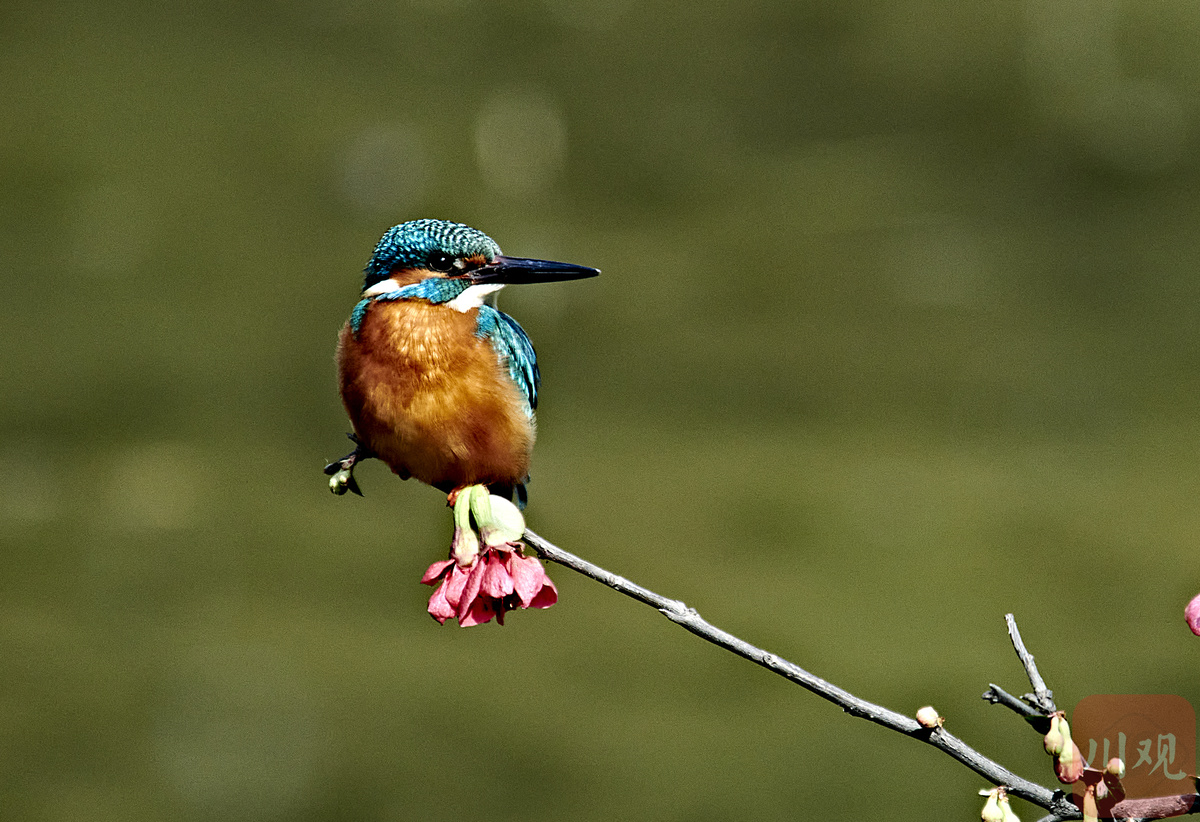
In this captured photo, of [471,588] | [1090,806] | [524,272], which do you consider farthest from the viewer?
[524,272]

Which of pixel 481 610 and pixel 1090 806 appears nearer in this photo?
pixel 1090 806

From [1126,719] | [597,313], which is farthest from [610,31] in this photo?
[1126,719]

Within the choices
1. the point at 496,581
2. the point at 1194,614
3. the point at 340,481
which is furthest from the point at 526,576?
the point at 1194,614

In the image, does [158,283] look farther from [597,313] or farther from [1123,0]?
[1123,0]

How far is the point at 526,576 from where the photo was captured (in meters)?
0.49

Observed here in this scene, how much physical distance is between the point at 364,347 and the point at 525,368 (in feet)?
0.33

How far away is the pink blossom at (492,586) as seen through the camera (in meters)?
0.49

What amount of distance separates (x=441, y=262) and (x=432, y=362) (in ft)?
0.17

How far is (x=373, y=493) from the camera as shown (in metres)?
3.22

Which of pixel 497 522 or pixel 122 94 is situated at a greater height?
pixel 122 94

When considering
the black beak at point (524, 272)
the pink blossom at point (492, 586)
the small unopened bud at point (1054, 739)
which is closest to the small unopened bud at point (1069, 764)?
the small unopened bud at point (1054, 739)

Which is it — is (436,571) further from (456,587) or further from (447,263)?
(447,263)

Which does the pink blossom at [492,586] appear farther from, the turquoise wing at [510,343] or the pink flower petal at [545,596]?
the turquoise wing at [510,343]

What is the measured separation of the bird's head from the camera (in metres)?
0.62
